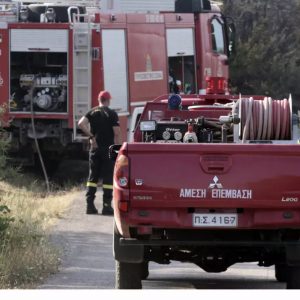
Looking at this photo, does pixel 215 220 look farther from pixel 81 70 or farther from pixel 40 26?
pixel 40 26

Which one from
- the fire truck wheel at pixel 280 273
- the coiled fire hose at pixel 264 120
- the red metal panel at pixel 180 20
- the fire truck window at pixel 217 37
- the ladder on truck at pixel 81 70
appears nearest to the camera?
the coiled fire hose at pixel 264 120

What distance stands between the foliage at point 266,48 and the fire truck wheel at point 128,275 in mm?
19918

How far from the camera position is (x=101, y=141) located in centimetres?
1315

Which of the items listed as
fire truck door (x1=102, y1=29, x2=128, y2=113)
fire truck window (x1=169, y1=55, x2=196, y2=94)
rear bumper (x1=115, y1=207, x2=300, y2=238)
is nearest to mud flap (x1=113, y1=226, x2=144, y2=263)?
rear bumper (x1=115, y1=207, x2=300, y2=238)

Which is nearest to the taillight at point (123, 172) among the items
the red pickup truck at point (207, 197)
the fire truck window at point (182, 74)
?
the red pickup truck at point (207, 197)

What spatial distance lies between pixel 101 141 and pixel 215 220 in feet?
20.7

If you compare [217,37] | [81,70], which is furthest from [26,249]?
[217,37]

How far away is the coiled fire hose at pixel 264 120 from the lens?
26.9ft

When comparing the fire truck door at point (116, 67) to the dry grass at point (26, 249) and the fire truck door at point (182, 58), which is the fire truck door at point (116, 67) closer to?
the fire truck door at point (182, 58)

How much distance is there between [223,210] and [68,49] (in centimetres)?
970

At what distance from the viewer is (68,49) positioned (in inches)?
638

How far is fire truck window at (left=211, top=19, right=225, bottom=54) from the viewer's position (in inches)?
725
